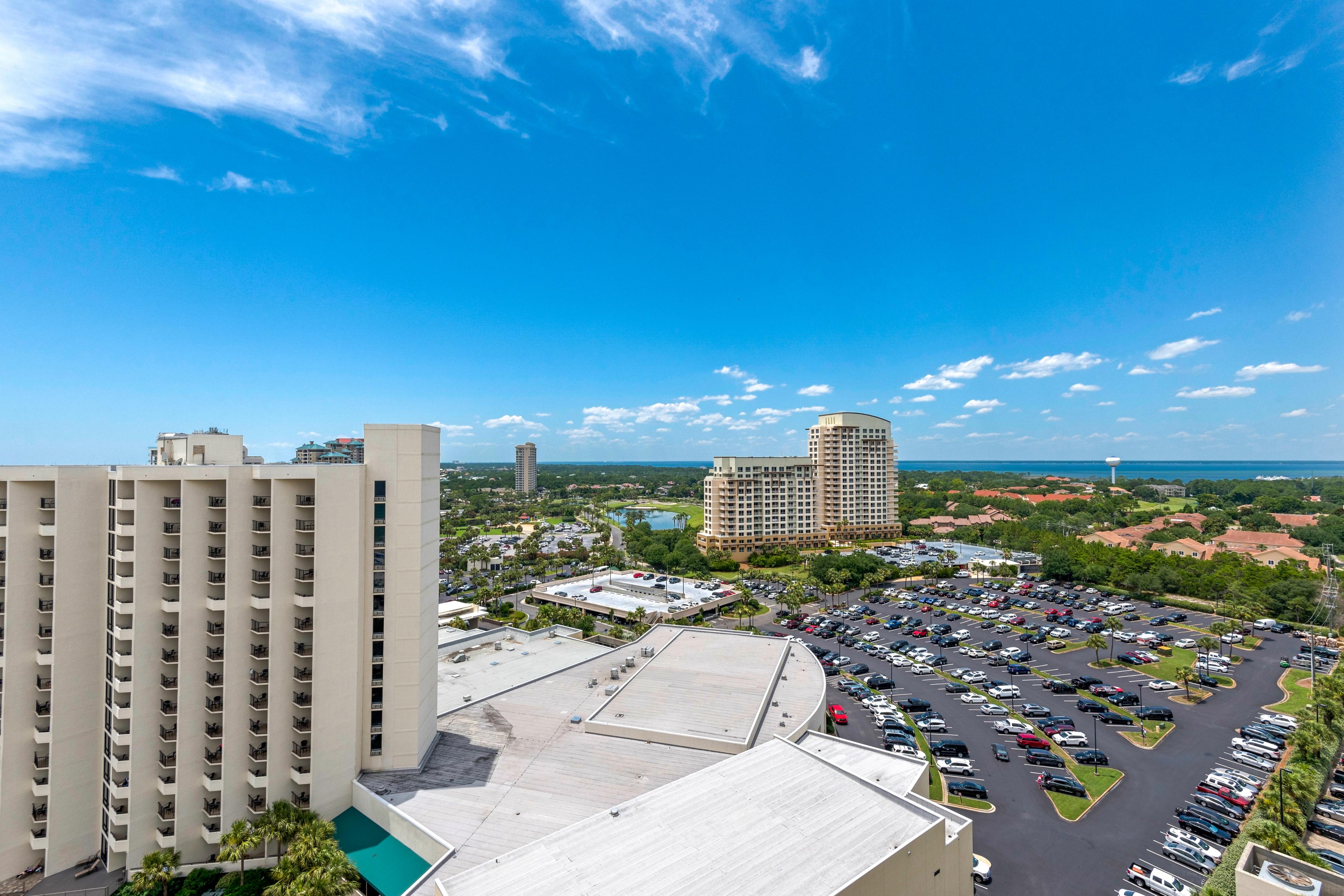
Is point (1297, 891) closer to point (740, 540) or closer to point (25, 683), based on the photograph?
point (25, 683)

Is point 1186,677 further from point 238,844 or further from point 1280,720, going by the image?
point 238,844

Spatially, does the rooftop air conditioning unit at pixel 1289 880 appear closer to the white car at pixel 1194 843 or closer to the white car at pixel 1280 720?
the white car at pixel 1194 843

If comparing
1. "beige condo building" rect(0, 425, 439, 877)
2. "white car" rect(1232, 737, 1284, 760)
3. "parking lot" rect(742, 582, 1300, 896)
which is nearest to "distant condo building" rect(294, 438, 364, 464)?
"beige condo building" rect(0, 425, 439, 877)

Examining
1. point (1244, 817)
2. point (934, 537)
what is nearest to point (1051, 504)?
point (934, 537)

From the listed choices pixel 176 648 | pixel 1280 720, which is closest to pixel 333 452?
pixel 176 648

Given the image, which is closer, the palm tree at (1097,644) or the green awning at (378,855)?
the green awning at (378,855)

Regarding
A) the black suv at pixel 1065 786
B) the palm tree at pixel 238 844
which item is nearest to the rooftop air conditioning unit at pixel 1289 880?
the black suv at pixel 1065 786
